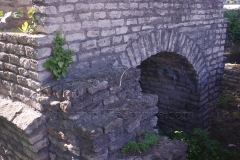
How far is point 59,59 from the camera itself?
2879 millimetres

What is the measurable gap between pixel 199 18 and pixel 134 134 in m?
3.11

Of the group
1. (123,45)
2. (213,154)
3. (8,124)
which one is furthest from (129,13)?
(213,154)

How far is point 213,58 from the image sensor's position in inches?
233

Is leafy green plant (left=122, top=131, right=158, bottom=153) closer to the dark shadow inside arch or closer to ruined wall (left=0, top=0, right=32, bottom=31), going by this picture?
ruined wall (left=0, top=0, right=32, bottom=31)

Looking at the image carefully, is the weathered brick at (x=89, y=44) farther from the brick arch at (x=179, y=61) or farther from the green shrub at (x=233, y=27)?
the green shrub at (x=233, y=27)

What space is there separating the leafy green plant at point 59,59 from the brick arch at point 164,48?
1.00 metres

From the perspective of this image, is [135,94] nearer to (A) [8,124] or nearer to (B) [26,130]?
(B) [26,130]

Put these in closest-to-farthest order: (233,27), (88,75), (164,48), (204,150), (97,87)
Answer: (97,87), (88,75), (164,48), (204,150), (233,27)

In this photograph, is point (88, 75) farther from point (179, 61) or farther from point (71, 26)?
point (179, 61)

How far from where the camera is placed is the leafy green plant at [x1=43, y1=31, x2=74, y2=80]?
2.84 metres

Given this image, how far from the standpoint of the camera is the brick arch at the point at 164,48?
3828 mm

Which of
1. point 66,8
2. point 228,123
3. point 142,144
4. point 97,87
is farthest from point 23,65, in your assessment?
point 228,123

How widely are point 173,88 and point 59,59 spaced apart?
3811 millimetres

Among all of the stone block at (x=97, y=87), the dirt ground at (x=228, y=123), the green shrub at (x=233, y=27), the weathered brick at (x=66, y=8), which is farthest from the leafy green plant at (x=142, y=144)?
the green shrub at (x=233, y=27)
